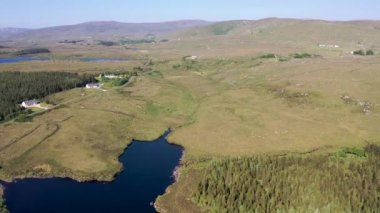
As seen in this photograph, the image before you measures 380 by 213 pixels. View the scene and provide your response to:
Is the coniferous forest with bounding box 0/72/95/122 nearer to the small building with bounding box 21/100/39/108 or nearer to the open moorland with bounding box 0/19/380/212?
the small building with bounding box 21/100/39/108


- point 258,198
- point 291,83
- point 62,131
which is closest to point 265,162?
point 258,198

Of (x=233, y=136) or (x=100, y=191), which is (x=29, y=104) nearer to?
(x=233, y=136)

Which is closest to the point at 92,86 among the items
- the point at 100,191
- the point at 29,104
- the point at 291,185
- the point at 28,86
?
the point at 28,86

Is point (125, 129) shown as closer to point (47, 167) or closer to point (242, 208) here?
point (47, 167)

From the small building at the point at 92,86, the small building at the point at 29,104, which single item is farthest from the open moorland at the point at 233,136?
the small building at the point at 29,104

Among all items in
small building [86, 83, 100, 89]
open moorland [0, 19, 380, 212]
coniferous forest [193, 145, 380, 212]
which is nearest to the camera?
coniferous forest [193, 145, 380, 212]

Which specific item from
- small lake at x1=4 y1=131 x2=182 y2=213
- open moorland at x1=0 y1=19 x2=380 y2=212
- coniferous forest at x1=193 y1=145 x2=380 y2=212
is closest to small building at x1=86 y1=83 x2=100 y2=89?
open moorland at x1=0 y1=19 x2=380 y2=212

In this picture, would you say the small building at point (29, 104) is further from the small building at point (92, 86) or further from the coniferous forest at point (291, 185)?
the coniferous forest at point (291, 185)
